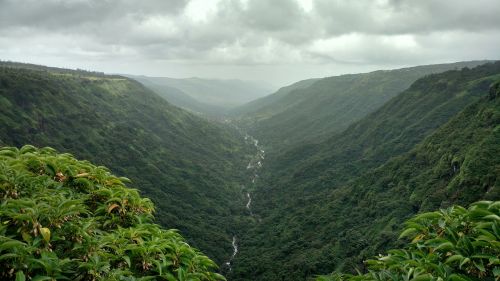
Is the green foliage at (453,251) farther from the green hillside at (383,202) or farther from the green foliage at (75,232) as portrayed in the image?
the green hillside at (383,202)

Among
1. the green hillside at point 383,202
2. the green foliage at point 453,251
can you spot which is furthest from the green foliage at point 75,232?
the green hillside at point 383,202

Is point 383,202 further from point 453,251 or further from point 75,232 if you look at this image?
point 75,232

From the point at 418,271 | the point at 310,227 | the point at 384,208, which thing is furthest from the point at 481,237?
the point at 310,227

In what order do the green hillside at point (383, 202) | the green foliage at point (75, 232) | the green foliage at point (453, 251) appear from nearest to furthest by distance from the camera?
the green foliage at point (453, 251)
the green foliage at point (75, 232)
the green hillside at point (383, 202)

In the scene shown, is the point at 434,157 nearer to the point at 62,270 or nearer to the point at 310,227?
the point at 310,227

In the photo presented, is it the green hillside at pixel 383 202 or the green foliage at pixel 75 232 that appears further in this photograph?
the green hillside at pixel 383 202

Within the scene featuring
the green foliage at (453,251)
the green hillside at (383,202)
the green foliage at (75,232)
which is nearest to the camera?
the green foliage at (453,251)

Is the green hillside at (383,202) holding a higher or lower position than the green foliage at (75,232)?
lower
